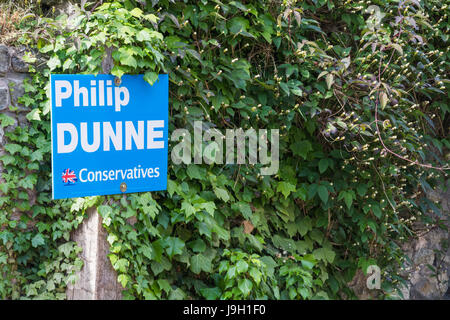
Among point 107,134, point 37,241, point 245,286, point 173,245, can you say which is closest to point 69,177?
point 107,134

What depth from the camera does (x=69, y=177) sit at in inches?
100

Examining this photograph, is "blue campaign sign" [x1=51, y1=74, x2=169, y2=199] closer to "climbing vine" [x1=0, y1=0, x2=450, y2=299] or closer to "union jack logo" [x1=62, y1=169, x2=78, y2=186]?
"union jack logo" [x1=62, y1=169, x2=78, y2=186]

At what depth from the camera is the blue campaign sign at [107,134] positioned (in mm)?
2514

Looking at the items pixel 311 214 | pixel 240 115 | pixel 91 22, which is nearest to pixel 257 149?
pixel 240 115

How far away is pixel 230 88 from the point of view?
3264 mm

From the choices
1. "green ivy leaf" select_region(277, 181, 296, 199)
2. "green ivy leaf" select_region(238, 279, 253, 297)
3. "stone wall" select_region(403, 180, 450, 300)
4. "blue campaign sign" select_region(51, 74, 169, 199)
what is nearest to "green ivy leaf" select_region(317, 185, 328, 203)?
"green ivy leaf" select_region(277, 181, 296, 199)

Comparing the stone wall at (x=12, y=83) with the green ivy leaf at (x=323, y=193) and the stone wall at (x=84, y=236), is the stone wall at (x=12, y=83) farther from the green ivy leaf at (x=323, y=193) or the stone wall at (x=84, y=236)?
the green ivy leaf at (x=323, y=193)

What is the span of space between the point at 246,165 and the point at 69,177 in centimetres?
126

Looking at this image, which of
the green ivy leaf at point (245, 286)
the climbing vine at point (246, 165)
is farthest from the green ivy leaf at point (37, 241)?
the green ivy leaf at point (245, 286)

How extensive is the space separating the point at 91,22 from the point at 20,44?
1.91 feet

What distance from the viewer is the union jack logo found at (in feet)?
8.32

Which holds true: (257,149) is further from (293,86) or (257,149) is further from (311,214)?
(311,214)

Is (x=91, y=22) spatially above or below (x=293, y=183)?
above

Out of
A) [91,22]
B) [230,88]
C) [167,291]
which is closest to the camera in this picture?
[91,22]
